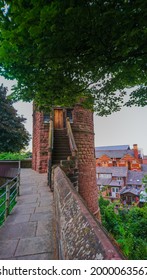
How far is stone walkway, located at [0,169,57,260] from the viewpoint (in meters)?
2.62

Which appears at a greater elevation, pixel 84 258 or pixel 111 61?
pixel 111 61

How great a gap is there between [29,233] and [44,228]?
1.11ft

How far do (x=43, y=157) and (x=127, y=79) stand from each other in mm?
7815

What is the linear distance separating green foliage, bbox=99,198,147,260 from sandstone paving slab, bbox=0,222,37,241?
25.5ft

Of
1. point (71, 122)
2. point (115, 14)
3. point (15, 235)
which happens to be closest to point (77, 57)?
point (115, 14)

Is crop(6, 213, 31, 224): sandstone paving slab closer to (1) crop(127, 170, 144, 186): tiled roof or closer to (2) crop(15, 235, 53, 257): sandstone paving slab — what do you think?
(2) crop(15, 235, 53, 257): sandstone paving slab

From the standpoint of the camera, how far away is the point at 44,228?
3.53 metres

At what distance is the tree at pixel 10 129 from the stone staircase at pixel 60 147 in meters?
8.92

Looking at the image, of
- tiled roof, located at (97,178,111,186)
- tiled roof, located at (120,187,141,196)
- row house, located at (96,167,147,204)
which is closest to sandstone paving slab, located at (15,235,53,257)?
row house, located at (96,167,147,204)

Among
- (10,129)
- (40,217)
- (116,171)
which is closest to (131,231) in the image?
(40,217)

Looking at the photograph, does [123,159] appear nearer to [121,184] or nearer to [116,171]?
[116,171]

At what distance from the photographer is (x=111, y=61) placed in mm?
3994
